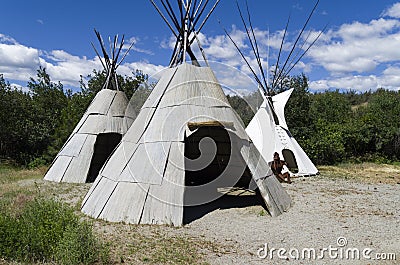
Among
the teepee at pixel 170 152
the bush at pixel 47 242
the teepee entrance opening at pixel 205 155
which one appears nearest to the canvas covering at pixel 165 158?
the teepee at pixel 170 152

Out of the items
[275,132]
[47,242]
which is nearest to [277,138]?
[275,132]

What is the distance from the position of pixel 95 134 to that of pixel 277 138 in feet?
19.8

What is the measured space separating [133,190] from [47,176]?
576 cm

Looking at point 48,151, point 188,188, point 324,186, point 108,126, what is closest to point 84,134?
point 108,126

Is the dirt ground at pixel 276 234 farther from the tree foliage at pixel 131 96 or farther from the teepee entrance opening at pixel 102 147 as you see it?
the tree foliage at pixel 131 96

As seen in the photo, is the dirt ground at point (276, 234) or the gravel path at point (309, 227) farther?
the gravel path at point (309, 227)

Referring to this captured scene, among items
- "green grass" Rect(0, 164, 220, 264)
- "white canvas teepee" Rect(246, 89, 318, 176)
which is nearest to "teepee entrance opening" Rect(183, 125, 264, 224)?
"white canvas teepee" Rect(246, 89, 318, 176)

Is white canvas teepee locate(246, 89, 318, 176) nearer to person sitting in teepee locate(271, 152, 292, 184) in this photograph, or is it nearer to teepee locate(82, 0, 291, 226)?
person sitting in teepee locate(271, 152, 292, 184)

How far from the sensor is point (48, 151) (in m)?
14.3

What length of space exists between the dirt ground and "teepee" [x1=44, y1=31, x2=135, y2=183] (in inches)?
74.0

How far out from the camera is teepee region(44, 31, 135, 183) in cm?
994

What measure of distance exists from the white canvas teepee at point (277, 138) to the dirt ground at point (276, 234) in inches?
138

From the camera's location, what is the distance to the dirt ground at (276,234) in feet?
14.5

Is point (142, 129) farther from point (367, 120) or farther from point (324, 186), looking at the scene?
point (367, 120)
